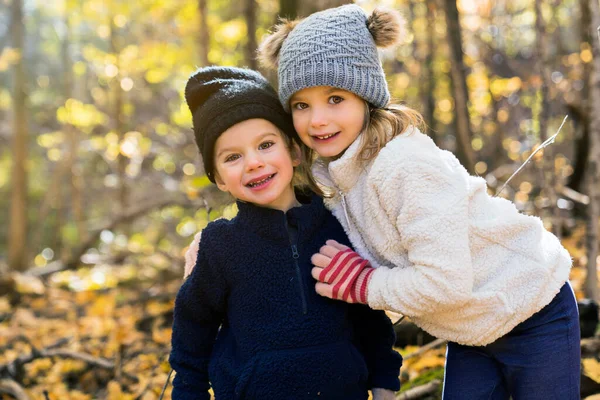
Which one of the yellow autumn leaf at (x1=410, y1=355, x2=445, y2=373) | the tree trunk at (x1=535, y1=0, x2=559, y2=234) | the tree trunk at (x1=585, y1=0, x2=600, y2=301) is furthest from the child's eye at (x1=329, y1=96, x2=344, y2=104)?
the tree trunk at (x1=535, y1=0, x2=559, y2=234)

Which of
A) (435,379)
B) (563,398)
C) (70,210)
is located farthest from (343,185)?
(70,210)

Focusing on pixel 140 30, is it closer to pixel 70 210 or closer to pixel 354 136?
pixel 70 210

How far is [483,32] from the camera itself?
868cm

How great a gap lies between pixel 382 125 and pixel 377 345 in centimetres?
81

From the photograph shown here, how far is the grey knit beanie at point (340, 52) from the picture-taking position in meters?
2.03

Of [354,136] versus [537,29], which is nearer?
[354,136]

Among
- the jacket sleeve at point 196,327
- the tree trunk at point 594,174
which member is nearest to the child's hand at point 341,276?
the jacket sleeve at point 196,327

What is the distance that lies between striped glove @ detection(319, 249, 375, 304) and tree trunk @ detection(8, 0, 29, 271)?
7.65m

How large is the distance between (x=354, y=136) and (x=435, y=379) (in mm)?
1489

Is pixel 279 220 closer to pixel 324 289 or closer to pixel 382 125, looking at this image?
pixel 324 289

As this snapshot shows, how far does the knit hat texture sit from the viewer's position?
2031 mm

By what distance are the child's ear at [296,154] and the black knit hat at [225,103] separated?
0.03 metres

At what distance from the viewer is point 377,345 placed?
7.16 feet

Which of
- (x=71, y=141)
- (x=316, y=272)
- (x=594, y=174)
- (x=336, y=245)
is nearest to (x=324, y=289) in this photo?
(x=316, y=272)
